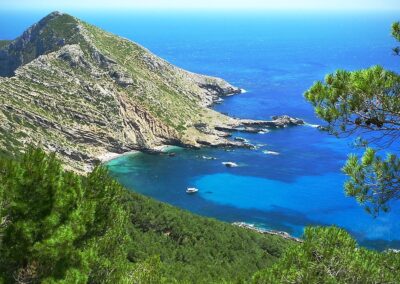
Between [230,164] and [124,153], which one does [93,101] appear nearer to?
[124,153]

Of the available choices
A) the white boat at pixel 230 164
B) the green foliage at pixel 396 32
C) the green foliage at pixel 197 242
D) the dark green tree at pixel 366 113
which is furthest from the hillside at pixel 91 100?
the green foliage at pixel 396 32

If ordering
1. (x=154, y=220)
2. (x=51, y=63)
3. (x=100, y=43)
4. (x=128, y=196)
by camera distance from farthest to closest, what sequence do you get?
(x=100, y=43) < (x=51, y=63) < (x=128, y=196) < (x=154, y=220)

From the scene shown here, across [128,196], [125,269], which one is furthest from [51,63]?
[125,269]

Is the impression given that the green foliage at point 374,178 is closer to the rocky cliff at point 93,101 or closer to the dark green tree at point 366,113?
the dark green tree at point 366,113

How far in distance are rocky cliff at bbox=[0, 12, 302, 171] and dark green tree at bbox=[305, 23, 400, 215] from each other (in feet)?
246

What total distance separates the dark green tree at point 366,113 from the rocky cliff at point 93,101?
74.9 meters

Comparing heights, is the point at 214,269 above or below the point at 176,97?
below

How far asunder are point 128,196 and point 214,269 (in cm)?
1949

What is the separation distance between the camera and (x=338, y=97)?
12.2 m

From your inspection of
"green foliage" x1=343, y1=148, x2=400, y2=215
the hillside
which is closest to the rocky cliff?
the hillside

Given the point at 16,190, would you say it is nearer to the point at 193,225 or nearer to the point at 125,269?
the point at 125,269

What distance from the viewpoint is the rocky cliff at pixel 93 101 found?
94.4 metres

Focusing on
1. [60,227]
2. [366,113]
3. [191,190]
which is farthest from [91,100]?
[366,113]

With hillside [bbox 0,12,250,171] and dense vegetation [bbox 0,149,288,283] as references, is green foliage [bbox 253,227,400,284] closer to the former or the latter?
dense vegetation [bbox 0,149,288,283]
